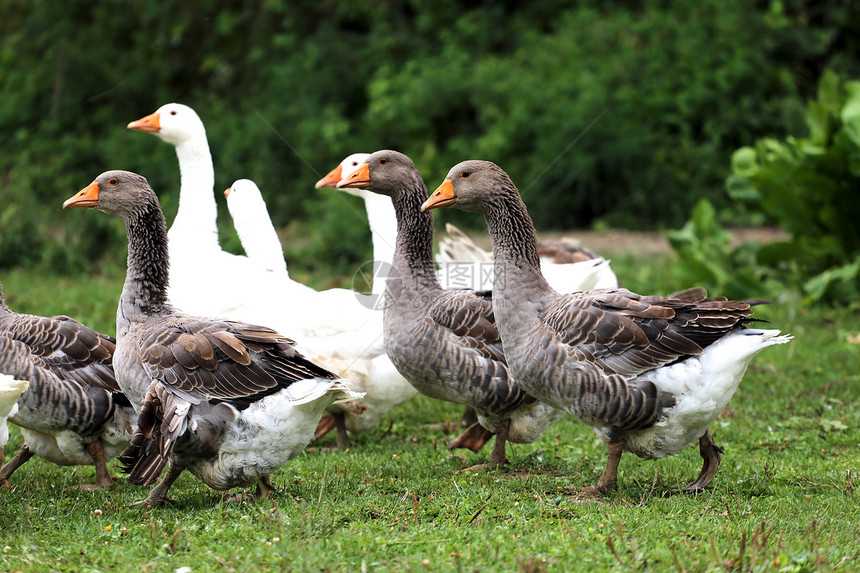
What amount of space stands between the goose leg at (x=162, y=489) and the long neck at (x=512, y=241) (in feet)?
7.23

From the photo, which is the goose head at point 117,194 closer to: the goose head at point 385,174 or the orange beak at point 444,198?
the goose head at point 385,174

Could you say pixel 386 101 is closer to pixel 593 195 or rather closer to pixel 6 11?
pixel 593 195

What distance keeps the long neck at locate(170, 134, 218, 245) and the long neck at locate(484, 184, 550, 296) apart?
113 inches

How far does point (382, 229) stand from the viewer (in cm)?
794

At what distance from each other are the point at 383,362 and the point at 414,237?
1.04 metres

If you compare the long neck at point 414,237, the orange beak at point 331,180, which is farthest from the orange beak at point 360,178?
the orange beak at point 331,180

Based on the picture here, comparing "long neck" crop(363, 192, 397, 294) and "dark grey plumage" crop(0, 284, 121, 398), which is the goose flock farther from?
"long neck" crop(363, 192, 397, 294)

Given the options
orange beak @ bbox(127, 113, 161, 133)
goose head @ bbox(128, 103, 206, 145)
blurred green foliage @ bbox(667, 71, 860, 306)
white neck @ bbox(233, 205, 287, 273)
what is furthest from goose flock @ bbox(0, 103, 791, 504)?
blurred green foliage @ bbox(667, 71, 860, 306)

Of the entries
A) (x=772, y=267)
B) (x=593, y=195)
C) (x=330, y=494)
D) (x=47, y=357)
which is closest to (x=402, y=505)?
(x=330, y=494)

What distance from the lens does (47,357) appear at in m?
5.48

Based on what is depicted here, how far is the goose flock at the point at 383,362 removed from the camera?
16.2 ft

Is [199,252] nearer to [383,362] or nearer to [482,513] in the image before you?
[383,362]

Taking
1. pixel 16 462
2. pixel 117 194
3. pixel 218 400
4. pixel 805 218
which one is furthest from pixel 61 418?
pixel 805 218

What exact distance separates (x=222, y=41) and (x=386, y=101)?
4617 millimetres
